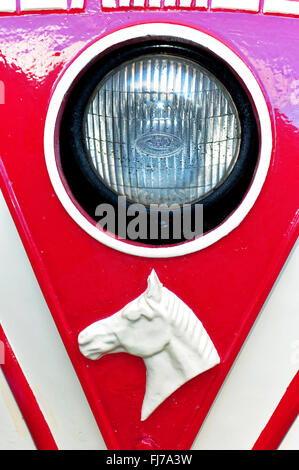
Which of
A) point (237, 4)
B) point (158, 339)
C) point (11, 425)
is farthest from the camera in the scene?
point (11, 425)

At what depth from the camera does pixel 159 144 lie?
1060 millimetres

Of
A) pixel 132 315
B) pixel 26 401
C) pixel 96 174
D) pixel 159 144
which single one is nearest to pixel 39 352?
pixel 26 401

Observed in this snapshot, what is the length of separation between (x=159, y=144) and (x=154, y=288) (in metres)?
0.27

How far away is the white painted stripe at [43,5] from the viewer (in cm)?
104

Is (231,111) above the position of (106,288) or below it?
above

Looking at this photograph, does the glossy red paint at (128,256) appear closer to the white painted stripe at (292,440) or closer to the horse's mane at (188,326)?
the horse's mane at (188,326)

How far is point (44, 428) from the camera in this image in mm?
1234

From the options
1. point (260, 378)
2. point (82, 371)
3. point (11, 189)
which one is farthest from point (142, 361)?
point (11, 189)

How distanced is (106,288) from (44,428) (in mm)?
353

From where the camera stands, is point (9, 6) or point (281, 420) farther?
point (281, 420)

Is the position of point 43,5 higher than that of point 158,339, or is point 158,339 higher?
point 43,5

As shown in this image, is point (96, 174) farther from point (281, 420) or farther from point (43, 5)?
point (281, 420)
